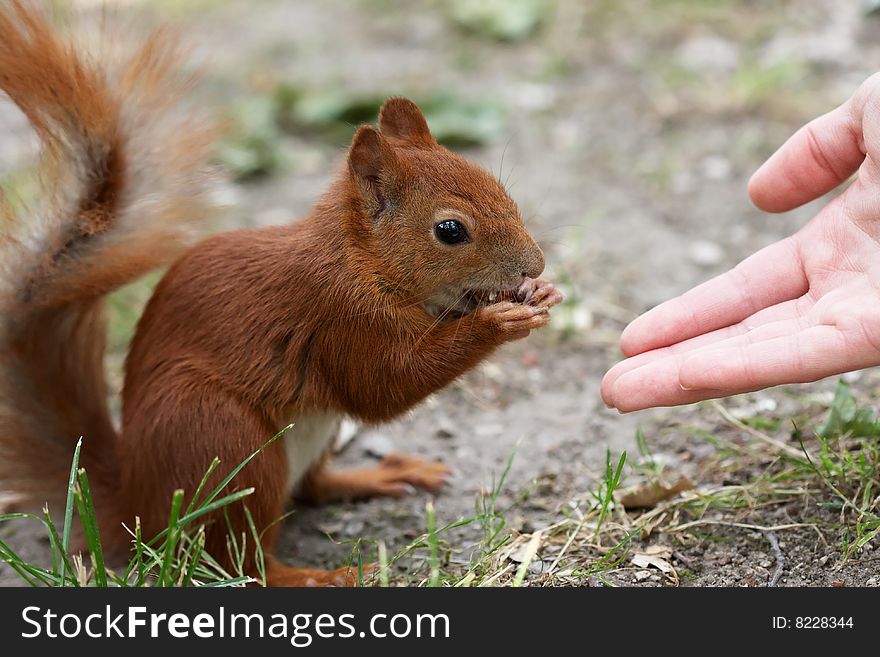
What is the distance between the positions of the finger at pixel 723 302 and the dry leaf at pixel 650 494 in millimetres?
326

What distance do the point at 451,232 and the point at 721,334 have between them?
613 millimetres

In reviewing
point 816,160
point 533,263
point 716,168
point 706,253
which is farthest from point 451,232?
point 716,168

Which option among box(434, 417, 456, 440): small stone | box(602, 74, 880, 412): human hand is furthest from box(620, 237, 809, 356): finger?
box(434, 417, 456, 440): small stone

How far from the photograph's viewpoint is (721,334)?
2051 millimetres

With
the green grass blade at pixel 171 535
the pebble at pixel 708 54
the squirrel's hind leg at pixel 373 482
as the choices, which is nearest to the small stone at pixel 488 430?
the squirrel's hind leg at pixel 373 482

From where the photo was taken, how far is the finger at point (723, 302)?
6.83 feet

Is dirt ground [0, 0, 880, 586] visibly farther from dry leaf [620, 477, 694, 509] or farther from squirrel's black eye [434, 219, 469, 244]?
squirrel's black eye [434, 219, 469, 244]

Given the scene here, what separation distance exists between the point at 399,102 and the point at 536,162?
1.92m

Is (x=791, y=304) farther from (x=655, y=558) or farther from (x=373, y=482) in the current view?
(x=373, y=482)

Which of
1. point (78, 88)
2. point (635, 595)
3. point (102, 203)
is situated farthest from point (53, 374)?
point (635, 595)

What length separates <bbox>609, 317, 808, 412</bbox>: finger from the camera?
72.7 inches

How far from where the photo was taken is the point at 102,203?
220 centimetres

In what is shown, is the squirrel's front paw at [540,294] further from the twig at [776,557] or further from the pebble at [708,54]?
the pebble at [708,54]

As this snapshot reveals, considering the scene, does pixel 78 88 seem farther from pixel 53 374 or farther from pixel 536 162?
pixel 536 162
